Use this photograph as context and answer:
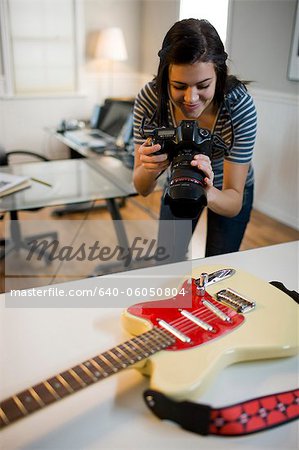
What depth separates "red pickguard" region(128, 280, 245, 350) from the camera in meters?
0.58

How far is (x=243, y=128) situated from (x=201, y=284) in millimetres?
408

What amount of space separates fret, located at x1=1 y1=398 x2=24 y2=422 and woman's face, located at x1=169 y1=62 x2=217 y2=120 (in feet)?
2.00

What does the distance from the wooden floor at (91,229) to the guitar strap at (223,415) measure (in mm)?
1446

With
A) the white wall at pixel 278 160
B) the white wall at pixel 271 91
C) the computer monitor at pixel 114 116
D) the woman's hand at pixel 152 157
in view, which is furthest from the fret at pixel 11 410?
the computer monitor at pixel 114 116

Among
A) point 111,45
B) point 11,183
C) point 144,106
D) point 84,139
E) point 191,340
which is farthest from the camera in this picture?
point 111,45

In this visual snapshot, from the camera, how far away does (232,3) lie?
0.94 m

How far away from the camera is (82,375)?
52 cm

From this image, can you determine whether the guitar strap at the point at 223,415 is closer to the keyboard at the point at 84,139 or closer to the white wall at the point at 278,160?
the white wall at the point at 278,160

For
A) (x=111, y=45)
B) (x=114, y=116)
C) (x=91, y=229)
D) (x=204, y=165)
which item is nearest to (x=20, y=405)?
(x=204, y=165)

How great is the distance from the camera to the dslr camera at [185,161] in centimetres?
66

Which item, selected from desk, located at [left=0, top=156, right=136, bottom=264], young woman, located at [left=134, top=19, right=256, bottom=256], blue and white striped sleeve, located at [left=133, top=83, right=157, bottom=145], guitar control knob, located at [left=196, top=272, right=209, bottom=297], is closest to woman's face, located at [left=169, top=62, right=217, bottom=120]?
young woman, located at [left=134, top=19, right=256, bottom=256]

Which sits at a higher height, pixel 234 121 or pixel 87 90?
pixel 234 121

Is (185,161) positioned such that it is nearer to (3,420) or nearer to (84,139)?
(3,420)

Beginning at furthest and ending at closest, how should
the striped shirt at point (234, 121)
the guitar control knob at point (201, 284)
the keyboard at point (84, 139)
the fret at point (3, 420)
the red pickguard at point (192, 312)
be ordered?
the keyboard at point (84, 139)
the striped shirt at point (234, 121)
the guitar control knob at point (201, 284)
the red pickguard at point (192, 312)
the fret at point (3, 420)
